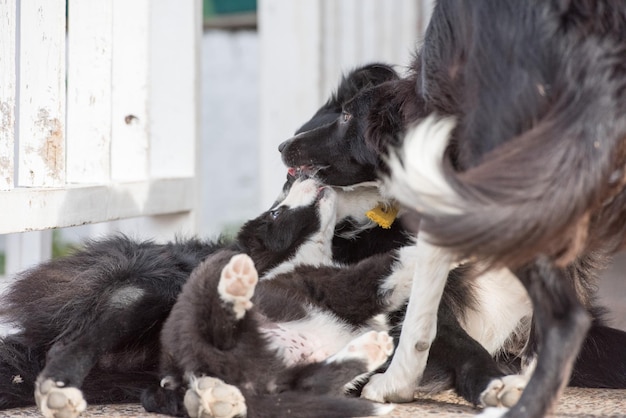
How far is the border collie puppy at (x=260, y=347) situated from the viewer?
2471 mm

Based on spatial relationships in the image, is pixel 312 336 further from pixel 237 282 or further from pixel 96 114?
pixel 96 114

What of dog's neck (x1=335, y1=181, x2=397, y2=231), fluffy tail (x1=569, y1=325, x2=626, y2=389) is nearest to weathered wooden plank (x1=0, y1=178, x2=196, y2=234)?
dog's neck (x1=335, y1=181, x2=397, y2=231)

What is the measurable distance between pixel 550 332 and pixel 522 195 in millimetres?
396

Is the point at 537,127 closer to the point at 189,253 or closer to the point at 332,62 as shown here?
the point at 189,253

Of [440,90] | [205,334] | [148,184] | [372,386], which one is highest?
[440,90]

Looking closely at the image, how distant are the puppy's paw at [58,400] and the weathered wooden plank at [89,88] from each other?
1477 mm

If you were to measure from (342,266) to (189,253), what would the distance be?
557 mm

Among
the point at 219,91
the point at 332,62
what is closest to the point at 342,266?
the point at 332,62

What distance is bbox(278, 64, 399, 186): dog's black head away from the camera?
348 centimetres

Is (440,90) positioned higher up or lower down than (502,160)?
higher up

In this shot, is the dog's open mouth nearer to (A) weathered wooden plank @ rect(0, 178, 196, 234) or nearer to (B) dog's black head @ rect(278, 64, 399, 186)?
(B) dog's black head @ rect(278, 64, 399, 186)

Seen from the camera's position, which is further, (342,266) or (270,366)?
(342,266)

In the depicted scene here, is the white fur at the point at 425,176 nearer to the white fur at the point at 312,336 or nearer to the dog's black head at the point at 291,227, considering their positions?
the white fur at the point at 312,336

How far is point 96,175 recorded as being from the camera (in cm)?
399
